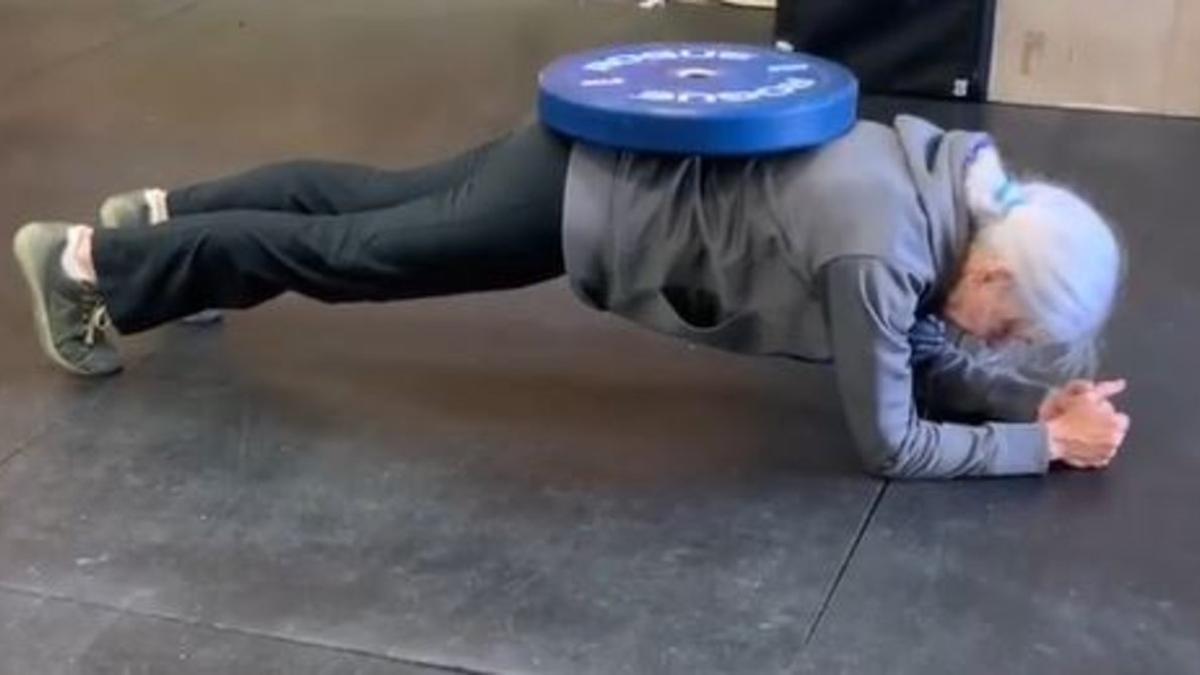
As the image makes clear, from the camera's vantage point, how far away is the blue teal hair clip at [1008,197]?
8.09ft

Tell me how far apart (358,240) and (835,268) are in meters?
0.76

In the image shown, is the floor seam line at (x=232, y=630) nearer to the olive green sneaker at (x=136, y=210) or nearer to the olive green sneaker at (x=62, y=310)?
the olive green sneaker at (x=62, y=310)

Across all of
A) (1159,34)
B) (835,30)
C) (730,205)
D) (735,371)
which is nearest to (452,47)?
(835,30)

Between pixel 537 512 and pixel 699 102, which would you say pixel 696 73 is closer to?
pixel 699 102

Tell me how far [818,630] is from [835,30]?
8.15 ft

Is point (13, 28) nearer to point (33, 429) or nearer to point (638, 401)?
point (33, 429)

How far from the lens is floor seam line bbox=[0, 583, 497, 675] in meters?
2.25

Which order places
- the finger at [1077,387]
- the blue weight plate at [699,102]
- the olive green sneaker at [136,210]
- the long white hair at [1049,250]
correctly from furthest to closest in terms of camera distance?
the olive green sneaker at [136,210] < the finger at [1077,387] < the blue weight plate at [699,102] < the long white hair at [1049,250]

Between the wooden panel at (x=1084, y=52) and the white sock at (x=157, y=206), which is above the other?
the white sock at (x=157, y=206)

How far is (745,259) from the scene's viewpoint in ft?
8.39

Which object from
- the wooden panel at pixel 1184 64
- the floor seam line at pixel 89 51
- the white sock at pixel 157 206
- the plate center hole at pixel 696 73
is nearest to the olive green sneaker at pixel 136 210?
the white sock at pixel 157 206

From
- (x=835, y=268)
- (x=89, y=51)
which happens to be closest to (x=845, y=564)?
(x=835, y=268)

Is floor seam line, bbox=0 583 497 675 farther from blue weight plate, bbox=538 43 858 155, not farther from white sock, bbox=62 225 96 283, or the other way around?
blue weight plate, bbox=538 43 858 155

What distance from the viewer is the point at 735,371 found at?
3.07 m
